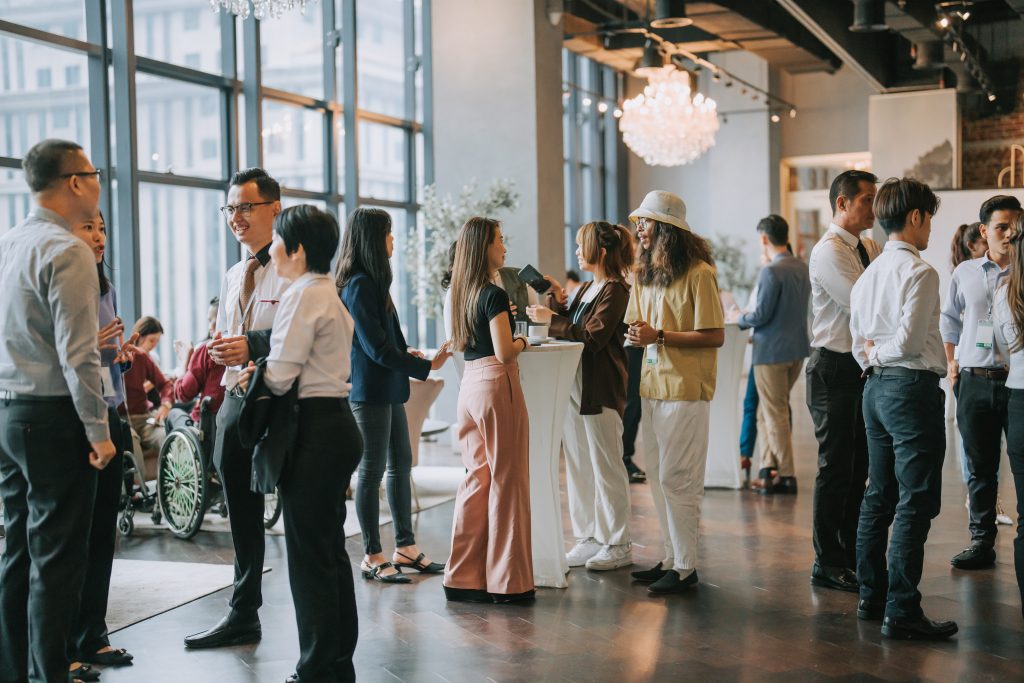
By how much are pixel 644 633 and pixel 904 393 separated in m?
1.35

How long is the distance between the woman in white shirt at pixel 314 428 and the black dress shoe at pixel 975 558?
3.18 m

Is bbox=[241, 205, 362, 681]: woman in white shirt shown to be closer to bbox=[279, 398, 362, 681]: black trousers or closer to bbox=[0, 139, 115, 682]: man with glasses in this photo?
bbox=[279, 398, 362, 681]: black trousers

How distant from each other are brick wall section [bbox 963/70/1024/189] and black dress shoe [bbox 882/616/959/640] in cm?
1179

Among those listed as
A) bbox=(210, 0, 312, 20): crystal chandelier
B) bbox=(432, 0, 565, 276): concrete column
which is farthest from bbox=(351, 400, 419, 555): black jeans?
bbox=(432, 0, 565, 276): concrete column

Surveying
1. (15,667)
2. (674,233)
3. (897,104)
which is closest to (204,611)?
(15,667)

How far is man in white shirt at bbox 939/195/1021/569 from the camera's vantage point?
15.7 feet

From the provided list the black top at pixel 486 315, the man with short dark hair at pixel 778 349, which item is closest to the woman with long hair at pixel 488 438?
the black top at pixel 486 315

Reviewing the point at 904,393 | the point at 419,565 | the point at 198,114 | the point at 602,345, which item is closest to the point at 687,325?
the point at 602,345

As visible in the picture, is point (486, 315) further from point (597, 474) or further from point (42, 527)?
point (42, 527)

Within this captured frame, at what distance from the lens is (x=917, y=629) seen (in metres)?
4.00

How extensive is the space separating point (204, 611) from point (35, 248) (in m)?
1.98

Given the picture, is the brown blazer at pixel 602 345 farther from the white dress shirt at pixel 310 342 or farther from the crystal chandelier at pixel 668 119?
the crystal chandelier at pixel 668 119

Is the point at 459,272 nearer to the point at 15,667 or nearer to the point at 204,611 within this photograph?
the point at 204,611

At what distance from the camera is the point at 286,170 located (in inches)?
412
